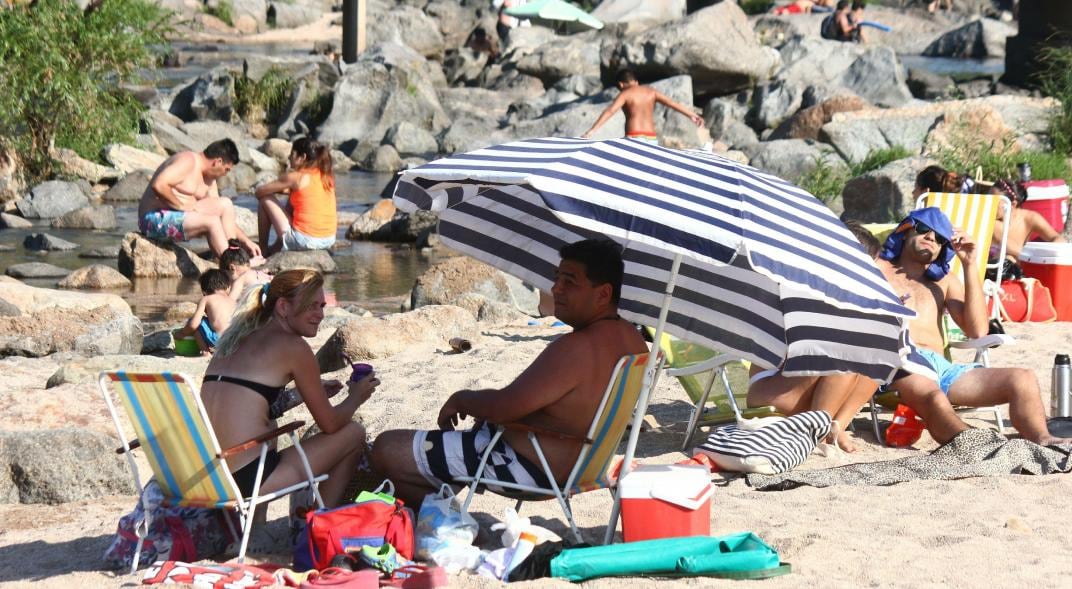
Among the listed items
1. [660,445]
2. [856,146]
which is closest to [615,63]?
[856,146]

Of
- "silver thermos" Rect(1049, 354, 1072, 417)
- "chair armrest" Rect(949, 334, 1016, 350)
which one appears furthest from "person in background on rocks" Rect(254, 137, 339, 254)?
"silver thermos" Rect(1049, 354, 1072, 417)

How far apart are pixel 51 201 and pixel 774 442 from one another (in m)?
12.1

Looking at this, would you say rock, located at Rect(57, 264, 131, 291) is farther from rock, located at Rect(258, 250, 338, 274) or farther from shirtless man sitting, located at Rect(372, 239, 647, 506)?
shirtless man sitting, located at Rect(372, 239, 647, 506)

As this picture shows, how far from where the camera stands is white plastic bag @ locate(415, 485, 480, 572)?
164 inches

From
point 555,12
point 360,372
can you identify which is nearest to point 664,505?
point 360,372

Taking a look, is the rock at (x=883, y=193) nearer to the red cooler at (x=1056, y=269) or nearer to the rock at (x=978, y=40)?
the red cooler at (x=1056, y=269)

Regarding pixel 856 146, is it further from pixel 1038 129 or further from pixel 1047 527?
pixel 1047 527

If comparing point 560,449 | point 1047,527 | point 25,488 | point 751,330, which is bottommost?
point 25,488

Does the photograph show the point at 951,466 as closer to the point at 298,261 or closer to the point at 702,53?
the point at 298,261

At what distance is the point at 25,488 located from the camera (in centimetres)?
563

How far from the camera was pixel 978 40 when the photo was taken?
3450 cm

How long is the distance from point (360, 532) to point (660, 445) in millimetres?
2297

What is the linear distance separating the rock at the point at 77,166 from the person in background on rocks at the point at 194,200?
6371 millimetres

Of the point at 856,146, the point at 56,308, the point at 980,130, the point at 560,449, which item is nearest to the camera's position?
the point at 560,449
